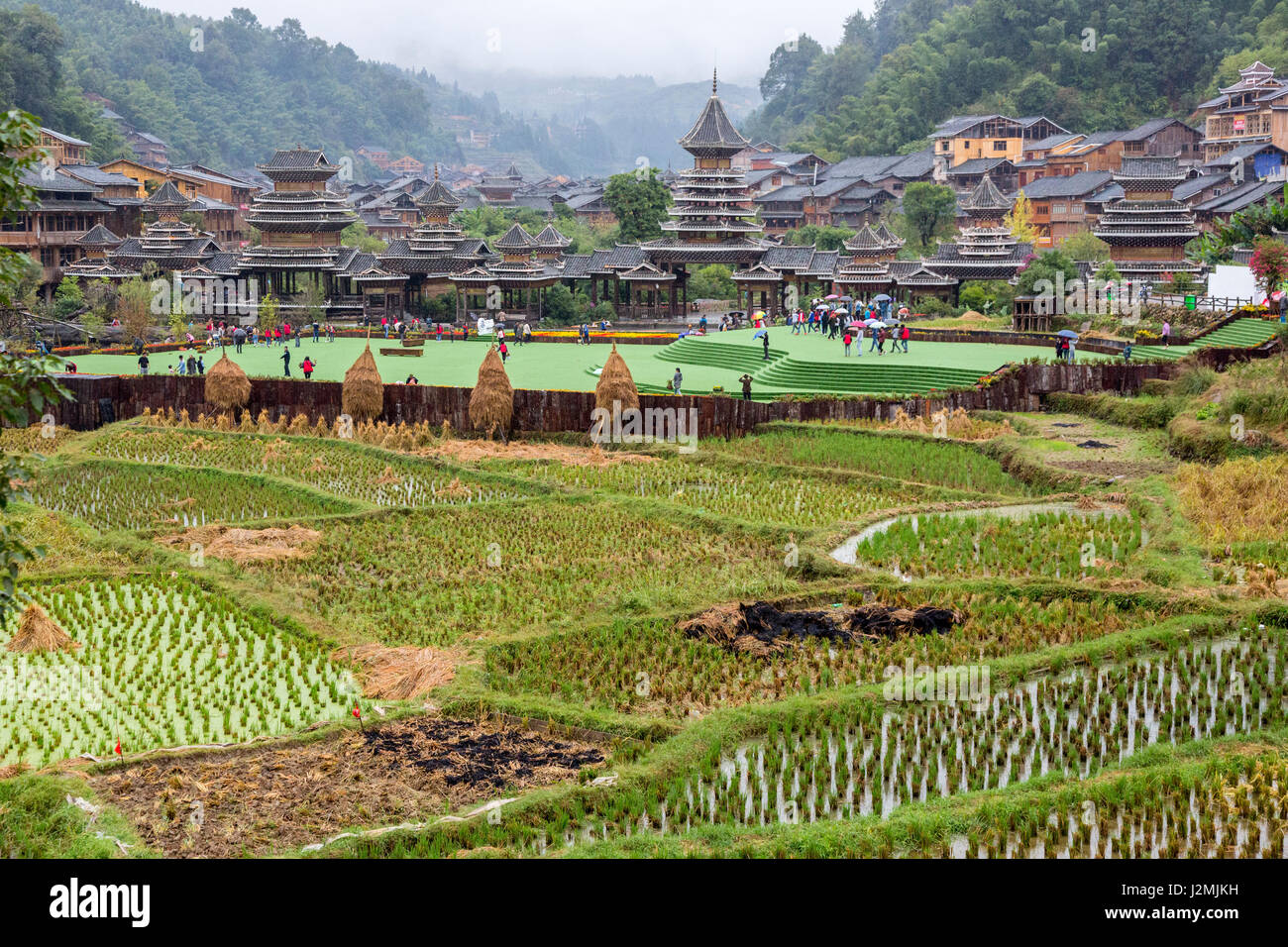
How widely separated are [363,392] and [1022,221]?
48351 millimetres

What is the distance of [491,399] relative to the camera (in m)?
35.9

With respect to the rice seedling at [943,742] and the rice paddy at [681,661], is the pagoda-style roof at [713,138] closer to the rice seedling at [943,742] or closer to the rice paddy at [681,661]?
the rice paddy at [681,661]

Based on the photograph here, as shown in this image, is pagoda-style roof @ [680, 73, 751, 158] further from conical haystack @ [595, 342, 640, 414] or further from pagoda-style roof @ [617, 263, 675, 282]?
conical haystack @ [595, 342, 640, 414]

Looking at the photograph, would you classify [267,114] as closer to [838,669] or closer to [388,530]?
[388,530]

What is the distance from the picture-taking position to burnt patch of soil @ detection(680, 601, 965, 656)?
1902 cm

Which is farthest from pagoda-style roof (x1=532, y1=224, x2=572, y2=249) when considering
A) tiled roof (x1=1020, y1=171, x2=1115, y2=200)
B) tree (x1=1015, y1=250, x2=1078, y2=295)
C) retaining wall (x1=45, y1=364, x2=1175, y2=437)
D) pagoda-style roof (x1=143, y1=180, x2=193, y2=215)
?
retaining wall (x1=45, y1=364, x2=1175, y2=437)

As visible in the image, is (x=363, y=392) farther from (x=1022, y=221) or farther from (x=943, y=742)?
(x=1022, y=221)

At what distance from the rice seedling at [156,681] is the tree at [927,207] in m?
61.1

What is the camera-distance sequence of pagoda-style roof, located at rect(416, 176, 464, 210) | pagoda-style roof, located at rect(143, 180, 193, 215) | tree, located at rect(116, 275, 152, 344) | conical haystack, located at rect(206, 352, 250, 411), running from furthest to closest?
pagoda-style roof, located at rect(143, 180, 193, 215) < pagoda-style roof, located at rect(416, 176, 464, 210) < tree, located at rect(116, 275, 152, 344) < conical haystack, located at rect(206, 352, 250, 411)

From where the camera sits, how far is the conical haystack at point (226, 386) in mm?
39062

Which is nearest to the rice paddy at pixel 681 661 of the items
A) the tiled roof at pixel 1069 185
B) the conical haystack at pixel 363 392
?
the conical haystack at pixel 363 392

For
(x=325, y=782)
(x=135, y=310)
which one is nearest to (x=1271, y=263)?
(x=325, y=782)

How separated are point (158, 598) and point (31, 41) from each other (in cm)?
8312

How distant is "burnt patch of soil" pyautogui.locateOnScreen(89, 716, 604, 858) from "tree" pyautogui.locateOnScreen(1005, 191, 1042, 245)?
5990 centimetres
